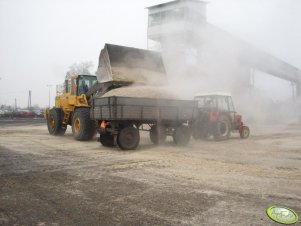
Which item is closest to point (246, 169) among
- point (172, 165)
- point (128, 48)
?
point (172, 165)

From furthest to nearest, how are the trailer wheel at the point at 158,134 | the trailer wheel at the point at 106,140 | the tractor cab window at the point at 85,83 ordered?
the tractor cab window at the point at 85,83
the trailer wheel at the point at 158,134
the trailer wheel at the point at 106,140

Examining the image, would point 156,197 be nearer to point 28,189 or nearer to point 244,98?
point 28,189

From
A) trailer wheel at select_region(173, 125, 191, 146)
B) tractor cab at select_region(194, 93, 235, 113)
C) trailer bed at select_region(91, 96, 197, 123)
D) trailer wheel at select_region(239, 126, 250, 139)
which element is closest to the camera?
trailer bed at select_region(91, 96, 197, 123)

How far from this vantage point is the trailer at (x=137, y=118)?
29.8 feet

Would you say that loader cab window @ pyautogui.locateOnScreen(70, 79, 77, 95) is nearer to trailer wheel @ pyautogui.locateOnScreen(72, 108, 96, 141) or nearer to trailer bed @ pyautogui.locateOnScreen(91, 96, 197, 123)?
trailer wheel @ pyautogui.locateOnScreen(72, 108, 96, 141)

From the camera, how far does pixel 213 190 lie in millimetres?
4930

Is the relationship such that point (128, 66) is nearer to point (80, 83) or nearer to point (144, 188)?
point (80, 83)

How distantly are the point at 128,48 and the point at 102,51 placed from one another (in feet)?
3.05

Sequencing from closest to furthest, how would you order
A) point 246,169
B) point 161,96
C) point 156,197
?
point 156,197, point 246,169, point 161,96

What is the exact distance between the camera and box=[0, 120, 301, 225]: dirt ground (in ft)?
12.3

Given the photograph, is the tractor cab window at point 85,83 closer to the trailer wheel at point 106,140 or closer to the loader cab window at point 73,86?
the loader cab window at point 73,86

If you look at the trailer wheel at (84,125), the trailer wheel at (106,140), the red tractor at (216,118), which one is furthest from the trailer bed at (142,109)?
the red tractor at (216,118)

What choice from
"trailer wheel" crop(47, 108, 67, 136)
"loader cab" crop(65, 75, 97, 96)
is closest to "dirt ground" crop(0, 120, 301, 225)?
"loader cab" crop(65, 75, 97, 96)

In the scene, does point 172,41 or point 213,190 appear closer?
point 213,190
